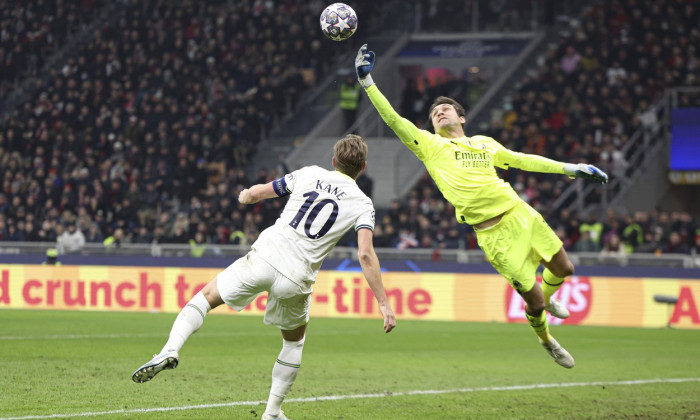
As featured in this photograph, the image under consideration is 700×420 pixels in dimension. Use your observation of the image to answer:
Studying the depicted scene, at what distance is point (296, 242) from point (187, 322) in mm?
935


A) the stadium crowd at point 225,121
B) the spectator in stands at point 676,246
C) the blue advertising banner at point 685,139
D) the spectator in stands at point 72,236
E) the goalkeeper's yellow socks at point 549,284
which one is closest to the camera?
the goalkeeper's yellow socks at point 549,284

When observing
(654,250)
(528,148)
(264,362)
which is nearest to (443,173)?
(264,362)

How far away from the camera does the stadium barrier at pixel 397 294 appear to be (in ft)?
62.7

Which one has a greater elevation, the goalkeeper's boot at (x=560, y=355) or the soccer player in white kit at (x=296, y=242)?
the soccer player in white kit at (x=296, y=242)

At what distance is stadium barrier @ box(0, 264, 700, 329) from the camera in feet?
62.7

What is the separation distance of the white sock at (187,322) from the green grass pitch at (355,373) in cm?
124

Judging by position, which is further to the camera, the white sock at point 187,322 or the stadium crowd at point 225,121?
the stadium crowd at point 225,121

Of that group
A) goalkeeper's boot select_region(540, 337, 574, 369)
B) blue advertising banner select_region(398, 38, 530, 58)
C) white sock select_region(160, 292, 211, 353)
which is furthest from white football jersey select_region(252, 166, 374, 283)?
blue advertising banner select_region(398, 38, 530, 58)

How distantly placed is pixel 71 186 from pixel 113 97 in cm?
389

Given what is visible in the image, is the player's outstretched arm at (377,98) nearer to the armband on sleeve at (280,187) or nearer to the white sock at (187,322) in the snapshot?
the armband on sleeve at (280,187)

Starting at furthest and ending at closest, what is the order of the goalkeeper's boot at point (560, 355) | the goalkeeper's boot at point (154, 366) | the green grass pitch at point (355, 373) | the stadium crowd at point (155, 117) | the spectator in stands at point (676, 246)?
the stadium crowd at point (155, 117) < the spectator in stands at point (676, 246) < the goalkeeper's boot at point (560, 355) < the green grass pitch at point (355, 373) < the goalkeeper's boot at point (154, 366)

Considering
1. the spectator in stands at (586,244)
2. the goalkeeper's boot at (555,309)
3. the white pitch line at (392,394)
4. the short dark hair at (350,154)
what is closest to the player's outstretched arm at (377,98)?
the short dark hair at (350,154)

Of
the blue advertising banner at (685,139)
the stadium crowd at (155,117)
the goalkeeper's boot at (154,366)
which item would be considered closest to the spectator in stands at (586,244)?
the blue advertising banner at (685,139)

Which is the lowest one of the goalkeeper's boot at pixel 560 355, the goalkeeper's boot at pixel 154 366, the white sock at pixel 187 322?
the goalkeeper's boot at pixel 560 355
